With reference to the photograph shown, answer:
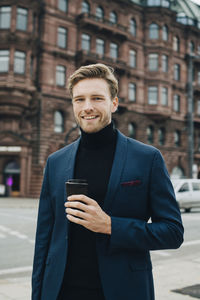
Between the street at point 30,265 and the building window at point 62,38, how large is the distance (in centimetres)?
2051

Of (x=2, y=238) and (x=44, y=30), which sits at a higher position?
(x=44, y=30)

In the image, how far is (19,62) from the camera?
27.8m

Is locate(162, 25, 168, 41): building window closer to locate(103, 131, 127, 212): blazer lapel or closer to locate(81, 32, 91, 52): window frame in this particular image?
locate(81, 32, 91, 52): window frame

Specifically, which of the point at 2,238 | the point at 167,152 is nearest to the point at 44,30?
the point at 167,152

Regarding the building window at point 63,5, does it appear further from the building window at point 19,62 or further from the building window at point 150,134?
the building window at point 150,134

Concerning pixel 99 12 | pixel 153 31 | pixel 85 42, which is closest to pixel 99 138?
pixel 85 42

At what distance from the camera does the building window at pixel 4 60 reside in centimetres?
2741

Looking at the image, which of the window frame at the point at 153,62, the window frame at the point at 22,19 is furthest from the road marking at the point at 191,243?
the window frame at the point at 153,62

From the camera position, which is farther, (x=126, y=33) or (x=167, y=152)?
(x=167, y=152)

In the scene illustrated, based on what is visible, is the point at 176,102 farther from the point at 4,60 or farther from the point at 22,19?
the point at 4,60

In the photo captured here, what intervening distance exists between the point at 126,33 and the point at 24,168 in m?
14.7

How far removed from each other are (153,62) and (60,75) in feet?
33.8

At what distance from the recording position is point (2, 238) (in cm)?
1067

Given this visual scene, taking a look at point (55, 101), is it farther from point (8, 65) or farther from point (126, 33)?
point (126, 33)
